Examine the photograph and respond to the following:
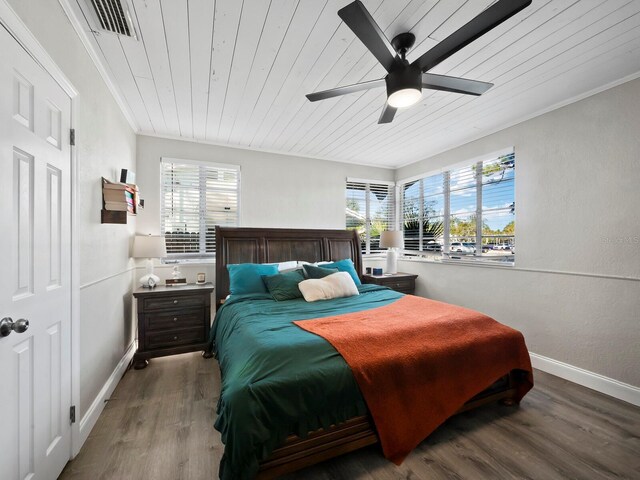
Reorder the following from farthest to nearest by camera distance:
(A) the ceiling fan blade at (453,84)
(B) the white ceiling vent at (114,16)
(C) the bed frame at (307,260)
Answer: (A) the ceiling fan blade at (453,84) → (B) the white ceiling vent at (114,16) → (C) the bed frame at (307,260)

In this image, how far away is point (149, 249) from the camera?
3.09m

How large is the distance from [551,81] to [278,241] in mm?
3315

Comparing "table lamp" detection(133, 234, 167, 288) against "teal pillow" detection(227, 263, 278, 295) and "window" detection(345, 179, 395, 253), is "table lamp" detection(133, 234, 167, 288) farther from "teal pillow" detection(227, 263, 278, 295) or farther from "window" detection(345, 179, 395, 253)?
"window" detection(345, 179, 395, 253)

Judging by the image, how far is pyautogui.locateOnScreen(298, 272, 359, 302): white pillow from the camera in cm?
289

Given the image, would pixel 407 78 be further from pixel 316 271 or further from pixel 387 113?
pixel 316 271

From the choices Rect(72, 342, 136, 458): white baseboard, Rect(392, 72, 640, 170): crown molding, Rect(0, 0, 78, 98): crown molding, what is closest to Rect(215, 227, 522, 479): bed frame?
Rect(72, 342, 136, 458): white baseboard

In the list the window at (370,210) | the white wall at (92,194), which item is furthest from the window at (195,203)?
the window at (370,210)

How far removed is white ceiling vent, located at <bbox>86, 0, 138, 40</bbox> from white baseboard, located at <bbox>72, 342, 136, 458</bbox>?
8.37ft

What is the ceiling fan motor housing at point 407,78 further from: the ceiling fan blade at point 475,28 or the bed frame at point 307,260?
the bed frame at point 307,260

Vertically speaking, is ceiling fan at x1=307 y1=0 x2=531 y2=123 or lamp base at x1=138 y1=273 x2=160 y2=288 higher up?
ceiling fan at x1=307 y1=0 x2=531 y2=123

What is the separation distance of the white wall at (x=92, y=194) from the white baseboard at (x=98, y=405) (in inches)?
1.9

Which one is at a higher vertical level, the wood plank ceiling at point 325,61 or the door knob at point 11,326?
the wood plank ceiling at point 325,61

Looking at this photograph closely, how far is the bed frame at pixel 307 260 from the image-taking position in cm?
147

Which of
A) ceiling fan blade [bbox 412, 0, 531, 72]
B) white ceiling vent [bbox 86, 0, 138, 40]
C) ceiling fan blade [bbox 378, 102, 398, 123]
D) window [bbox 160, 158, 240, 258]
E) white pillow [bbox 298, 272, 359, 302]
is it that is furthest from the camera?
window [bbox 160, 158, 240, 258]
